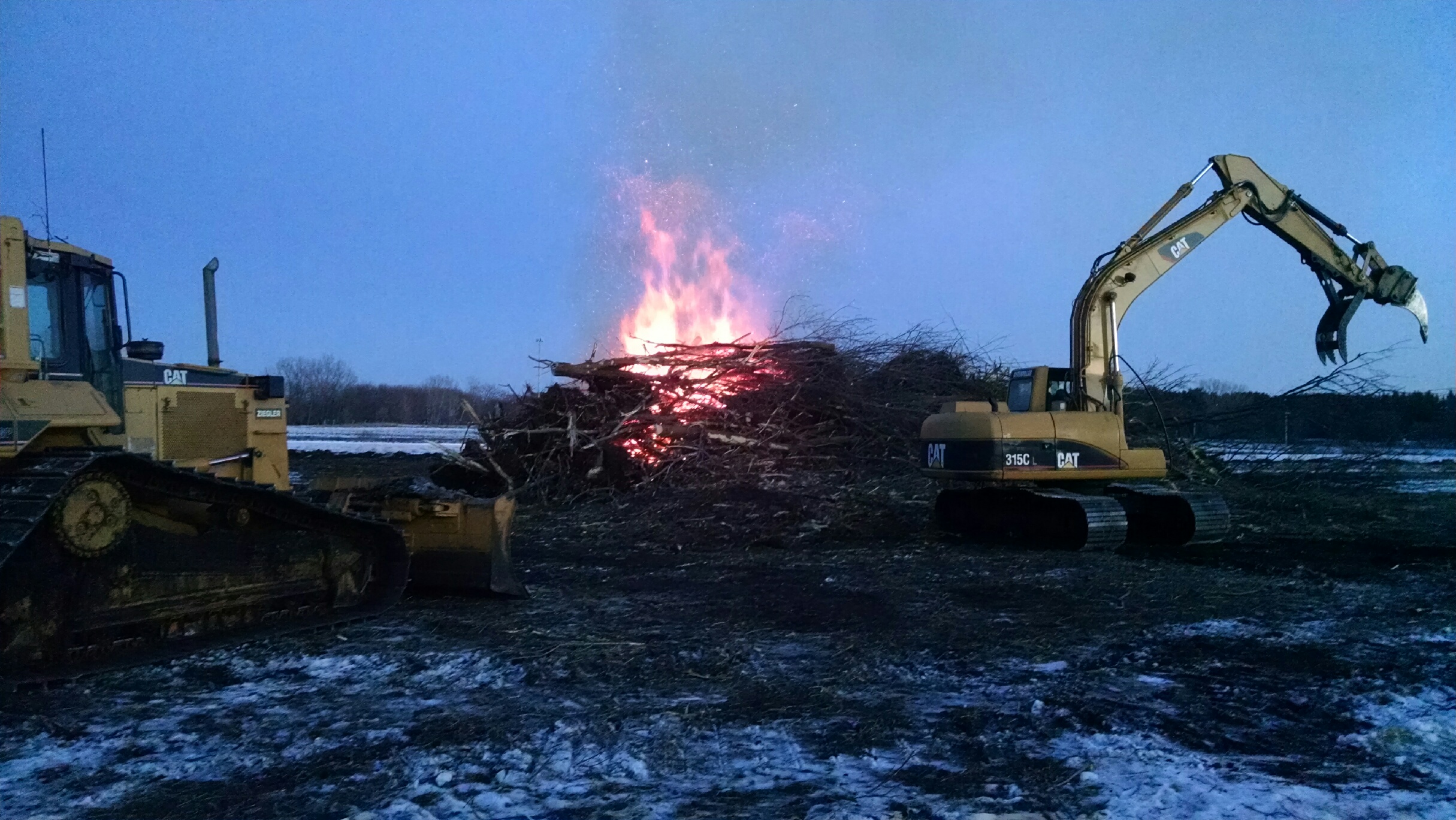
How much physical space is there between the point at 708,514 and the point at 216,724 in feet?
26.3

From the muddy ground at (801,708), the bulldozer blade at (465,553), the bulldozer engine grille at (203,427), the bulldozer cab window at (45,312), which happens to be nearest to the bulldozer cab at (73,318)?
the bulldozer cab window at (45,312)

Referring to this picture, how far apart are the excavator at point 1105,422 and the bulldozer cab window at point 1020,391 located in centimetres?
2

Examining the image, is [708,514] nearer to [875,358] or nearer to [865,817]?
[875,358]

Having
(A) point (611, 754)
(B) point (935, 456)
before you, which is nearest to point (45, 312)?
(A) point (611, 754)

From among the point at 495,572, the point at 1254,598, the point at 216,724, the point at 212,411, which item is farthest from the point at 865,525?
the point at 216,724

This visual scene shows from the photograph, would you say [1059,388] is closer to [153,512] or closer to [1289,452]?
[1289,452]

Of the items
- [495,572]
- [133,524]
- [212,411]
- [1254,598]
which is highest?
[212,411]

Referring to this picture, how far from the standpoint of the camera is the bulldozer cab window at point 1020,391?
11.5 metres

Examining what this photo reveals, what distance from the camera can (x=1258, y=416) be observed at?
16.0 m

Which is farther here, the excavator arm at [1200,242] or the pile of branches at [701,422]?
the pile of branches at [701,422]

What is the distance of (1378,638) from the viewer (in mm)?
6516

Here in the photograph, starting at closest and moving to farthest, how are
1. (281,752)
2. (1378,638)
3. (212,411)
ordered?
(281,752), (1378,638), (212,411)

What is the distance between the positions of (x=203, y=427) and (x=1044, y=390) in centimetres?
856

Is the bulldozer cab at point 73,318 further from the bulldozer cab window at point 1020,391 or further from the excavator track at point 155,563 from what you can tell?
the bulldozer cab window at point 1020,391
